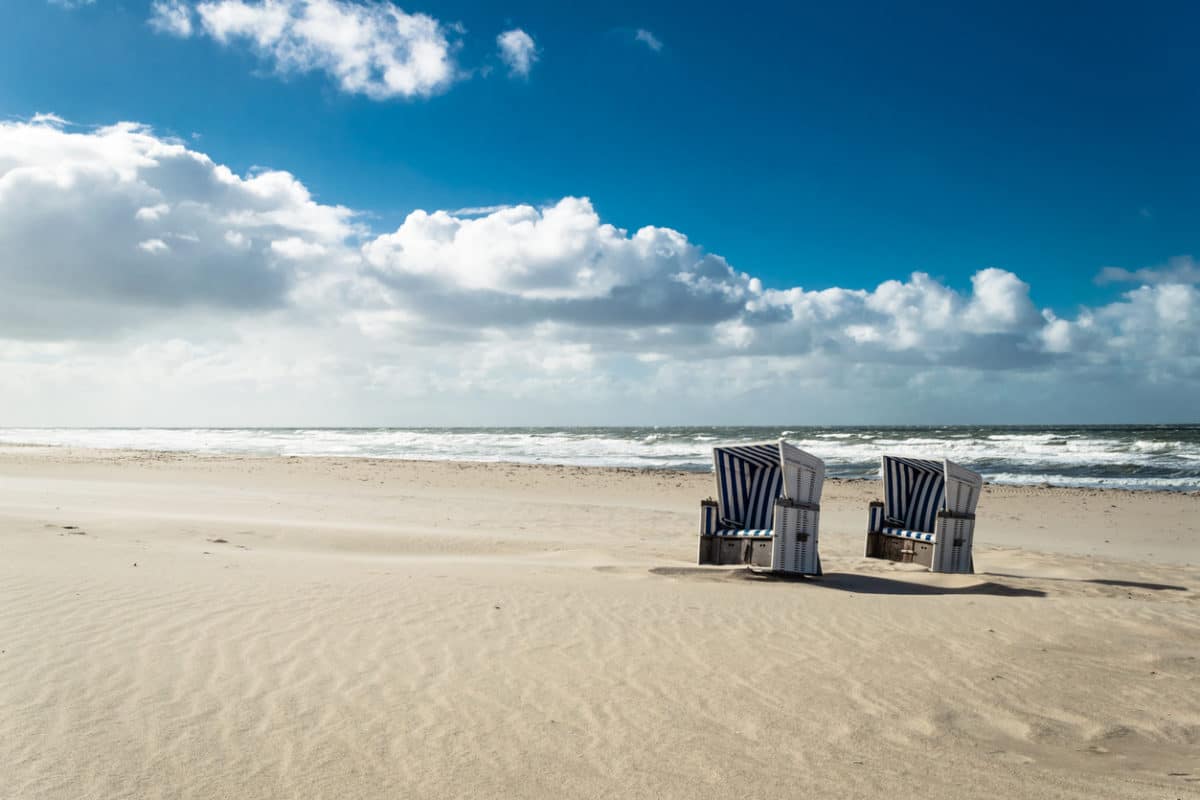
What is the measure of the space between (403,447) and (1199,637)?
4488 centimetres

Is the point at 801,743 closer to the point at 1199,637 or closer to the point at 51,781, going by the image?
the point at 51,781

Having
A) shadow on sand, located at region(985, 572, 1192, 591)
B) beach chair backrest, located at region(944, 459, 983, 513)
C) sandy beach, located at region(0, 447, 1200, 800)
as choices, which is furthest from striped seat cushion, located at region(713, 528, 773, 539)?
shadow on sand, located at region(985, 572, 1192, 591)

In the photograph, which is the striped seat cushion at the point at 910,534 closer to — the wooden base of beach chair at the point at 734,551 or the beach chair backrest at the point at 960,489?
the beach chair backrest at the point at 960,489

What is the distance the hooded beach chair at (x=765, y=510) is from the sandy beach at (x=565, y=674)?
0.36 meters

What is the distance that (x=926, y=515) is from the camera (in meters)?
11.6

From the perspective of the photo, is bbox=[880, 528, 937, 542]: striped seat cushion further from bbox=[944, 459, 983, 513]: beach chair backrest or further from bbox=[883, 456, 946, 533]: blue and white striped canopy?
bbox=[944, 459, 983, 513]: beach chair backrest

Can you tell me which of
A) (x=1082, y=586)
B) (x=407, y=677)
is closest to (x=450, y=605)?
(x=407, y=677)

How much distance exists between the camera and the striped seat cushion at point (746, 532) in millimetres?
9664

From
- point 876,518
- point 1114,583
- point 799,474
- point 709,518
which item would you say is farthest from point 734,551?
point 1114,583

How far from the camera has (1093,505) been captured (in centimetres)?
1980

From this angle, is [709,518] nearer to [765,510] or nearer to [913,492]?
[765,510]

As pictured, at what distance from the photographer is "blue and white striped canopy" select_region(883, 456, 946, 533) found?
1140 cm

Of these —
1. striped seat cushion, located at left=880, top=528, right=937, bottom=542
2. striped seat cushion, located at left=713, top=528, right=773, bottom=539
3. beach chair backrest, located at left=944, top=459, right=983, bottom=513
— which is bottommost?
striped seat cushion, located at left=880, top=528, right=937, bottom=542

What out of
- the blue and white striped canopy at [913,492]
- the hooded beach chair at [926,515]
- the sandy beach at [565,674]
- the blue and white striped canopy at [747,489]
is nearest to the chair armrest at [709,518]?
the blue and white striped canopy at [747,489]
